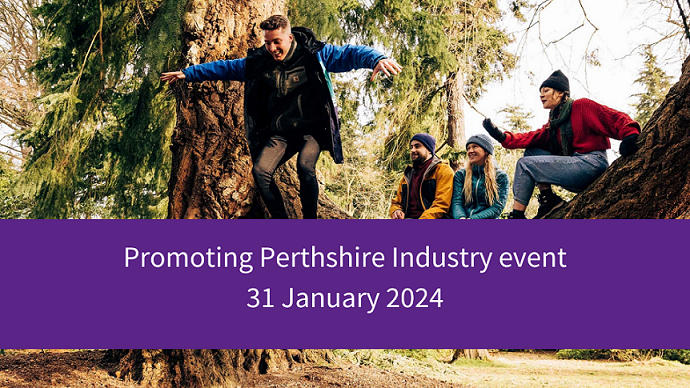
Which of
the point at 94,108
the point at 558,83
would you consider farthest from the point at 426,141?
the point at 94,108

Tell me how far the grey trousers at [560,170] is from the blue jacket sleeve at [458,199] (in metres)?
0.49

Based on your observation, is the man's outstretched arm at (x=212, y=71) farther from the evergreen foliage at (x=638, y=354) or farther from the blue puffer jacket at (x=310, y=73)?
the evergreen foliage at (x=638, y=354)

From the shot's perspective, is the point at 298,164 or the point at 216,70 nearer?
the point at 298,164

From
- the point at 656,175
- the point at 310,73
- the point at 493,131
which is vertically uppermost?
the point at 310,73

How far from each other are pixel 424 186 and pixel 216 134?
1.92m

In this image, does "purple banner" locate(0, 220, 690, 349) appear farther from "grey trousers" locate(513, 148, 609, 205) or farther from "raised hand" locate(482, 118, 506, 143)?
"raised hand" locate(482, 118, 506, 143)

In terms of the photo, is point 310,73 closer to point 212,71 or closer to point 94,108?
point 212,71

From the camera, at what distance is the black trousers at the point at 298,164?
13.9ft

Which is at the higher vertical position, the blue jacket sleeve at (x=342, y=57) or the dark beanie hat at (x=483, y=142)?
the blue jacket sleeve at (x=342, y=57)

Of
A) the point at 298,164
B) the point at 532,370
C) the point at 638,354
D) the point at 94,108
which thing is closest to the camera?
the point at 298,164

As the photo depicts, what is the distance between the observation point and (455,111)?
10.9m

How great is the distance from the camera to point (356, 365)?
6.41 m

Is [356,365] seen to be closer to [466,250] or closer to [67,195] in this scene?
[466,250]

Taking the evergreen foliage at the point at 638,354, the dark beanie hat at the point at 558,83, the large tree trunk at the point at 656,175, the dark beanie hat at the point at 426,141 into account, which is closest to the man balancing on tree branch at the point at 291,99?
the dark beanie hat at the point at 426,141
